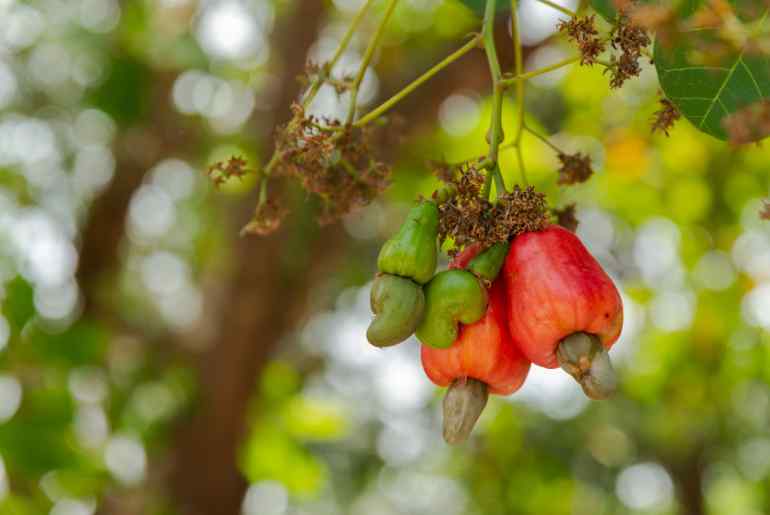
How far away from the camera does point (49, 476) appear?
2.78m

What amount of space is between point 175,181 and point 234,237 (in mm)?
1793

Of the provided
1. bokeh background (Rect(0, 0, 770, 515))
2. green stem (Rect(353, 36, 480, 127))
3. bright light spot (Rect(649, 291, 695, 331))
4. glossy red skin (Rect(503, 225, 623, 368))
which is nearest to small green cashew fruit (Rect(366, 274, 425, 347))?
glossy red skin (Rect(503, 225, 623, 368))

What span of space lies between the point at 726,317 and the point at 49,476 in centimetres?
251

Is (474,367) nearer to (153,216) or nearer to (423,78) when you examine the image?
(423,78)

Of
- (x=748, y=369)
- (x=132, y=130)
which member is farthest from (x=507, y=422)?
(x=132, y=130)

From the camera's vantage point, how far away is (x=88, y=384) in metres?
3.30

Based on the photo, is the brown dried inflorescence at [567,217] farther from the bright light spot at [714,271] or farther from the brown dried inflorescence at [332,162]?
the bright light spot at [714,271]

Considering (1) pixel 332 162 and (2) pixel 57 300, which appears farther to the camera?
(2) pixel 57 300

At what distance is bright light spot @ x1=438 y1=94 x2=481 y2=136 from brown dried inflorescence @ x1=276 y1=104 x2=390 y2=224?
8.96 feet

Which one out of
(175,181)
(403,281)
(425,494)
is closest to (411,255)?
(403,281)

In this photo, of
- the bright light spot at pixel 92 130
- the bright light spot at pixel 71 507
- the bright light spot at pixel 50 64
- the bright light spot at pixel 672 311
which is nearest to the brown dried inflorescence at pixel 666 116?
the bright light spot at pixel 71 507

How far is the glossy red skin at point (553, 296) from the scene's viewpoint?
101 cm

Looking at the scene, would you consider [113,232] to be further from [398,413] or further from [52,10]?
[398,413]

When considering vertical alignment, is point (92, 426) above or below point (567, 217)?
above
